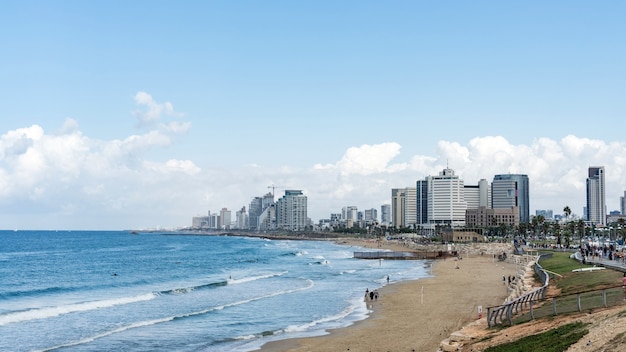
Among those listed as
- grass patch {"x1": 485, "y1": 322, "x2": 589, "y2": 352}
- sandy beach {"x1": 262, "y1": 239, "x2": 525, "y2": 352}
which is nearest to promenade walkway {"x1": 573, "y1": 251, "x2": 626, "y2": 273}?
sandy beach {"x1": 262, "y1": 239, "x2": 525, "y2": 352}

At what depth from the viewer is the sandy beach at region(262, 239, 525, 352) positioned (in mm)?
32375

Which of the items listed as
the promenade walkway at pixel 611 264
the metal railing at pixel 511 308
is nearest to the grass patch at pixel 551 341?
the metal railing at pixel 511 308

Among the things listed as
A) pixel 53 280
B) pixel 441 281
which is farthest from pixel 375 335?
pixel 53 280

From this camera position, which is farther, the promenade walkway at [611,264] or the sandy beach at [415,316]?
the promenade walkway at [611,264]

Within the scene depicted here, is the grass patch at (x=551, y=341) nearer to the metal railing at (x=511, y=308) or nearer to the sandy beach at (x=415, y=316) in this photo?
the metal railing at (x=511, y=308)

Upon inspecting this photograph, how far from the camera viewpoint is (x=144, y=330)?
37.8 metres

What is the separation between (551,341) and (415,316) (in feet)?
78.9

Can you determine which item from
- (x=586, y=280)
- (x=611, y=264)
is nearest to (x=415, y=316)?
(x=586, y=280)

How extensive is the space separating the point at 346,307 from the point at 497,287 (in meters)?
19.4

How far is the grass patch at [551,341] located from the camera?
61.6 feet

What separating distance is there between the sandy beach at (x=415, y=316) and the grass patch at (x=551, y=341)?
7032 mm

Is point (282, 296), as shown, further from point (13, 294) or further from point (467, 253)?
point (467, 253)

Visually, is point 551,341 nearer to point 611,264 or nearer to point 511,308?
point 511,308

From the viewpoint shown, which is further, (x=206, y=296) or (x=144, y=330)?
(x=206, y=296)
